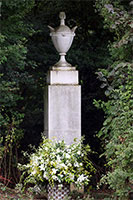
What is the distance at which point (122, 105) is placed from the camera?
16.2 feet

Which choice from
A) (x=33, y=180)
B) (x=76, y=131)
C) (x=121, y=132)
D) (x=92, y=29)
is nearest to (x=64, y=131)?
(x=76, y=131)

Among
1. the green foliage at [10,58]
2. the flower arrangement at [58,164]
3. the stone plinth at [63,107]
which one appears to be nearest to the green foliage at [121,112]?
the flower arrangement at [58,164]

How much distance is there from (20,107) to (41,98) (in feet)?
1.72

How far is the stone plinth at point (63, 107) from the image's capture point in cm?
576

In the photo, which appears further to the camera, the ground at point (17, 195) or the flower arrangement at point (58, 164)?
the ground at point (17, 195)

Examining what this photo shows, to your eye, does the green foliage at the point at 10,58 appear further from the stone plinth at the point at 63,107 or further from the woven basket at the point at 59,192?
the woven basket at the point at 59,192

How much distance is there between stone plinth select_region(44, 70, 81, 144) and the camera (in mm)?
5762

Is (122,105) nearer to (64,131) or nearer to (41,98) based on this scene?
(64,131)

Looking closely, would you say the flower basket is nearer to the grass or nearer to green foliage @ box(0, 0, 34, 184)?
the grass

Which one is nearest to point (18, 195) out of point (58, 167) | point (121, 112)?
point (58, 167)

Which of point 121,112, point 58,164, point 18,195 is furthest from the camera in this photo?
point 18,195

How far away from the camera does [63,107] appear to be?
19.0 feet

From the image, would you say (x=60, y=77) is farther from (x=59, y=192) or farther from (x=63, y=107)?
(x=59, y=192)

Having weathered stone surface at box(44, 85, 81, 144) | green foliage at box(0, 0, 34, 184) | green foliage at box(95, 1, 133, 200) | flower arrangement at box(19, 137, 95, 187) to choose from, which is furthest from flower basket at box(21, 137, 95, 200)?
green foliage at box(0, 0, 34, 184)
